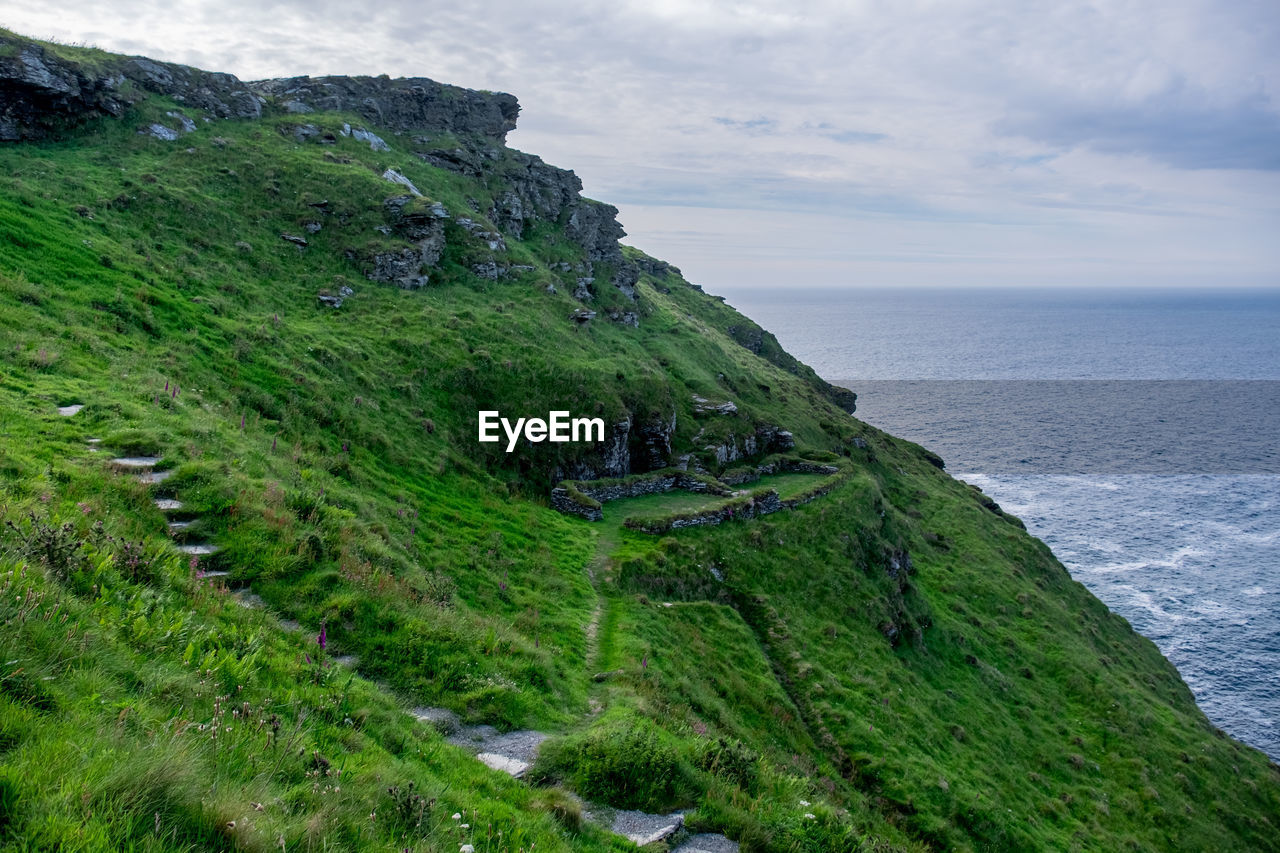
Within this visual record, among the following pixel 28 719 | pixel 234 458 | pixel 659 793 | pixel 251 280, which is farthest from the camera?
pixel 251 280

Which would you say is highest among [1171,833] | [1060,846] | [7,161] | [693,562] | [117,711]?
[7,161]

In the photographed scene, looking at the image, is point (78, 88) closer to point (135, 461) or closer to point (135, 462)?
point (135, 461)

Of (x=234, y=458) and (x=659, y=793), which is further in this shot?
(x=234, y=458)

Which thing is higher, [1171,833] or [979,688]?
[979,688]

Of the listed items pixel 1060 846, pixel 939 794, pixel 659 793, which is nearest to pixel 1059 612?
pixel 1060 846

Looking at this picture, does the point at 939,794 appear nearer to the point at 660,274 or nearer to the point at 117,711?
the point at 117,711

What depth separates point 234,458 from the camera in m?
17.7

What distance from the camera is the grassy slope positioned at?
735cm

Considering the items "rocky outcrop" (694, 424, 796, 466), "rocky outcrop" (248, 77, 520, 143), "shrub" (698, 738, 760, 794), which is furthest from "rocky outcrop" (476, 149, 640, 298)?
"shrub" (698, 738, 760, 794)

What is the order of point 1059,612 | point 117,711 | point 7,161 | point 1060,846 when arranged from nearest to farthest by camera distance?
point 117,711 → point 1060,846 → point 7,161 → point 1059,612

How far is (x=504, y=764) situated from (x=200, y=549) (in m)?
7.75

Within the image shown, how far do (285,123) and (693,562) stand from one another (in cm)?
5794

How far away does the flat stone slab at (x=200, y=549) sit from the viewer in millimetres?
12738

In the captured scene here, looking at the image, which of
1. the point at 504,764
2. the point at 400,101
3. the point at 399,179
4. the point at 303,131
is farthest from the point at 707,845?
the point at 400,101
